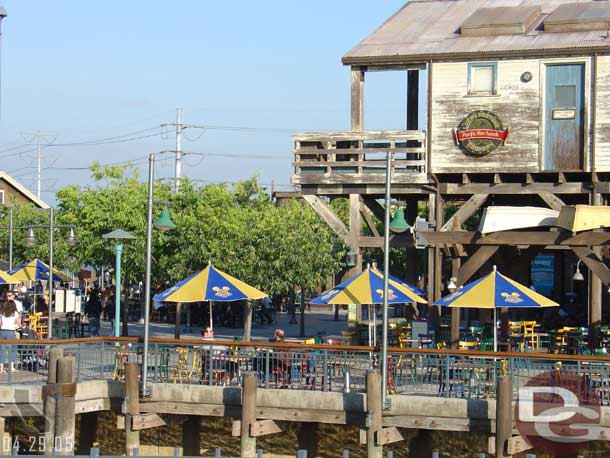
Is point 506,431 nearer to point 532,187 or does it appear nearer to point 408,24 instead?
point 532,187

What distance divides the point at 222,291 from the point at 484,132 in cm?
930

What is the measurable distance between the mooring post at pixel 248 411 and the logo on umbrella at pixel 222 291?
4.02m

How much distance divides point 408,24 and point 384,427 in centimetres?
1560

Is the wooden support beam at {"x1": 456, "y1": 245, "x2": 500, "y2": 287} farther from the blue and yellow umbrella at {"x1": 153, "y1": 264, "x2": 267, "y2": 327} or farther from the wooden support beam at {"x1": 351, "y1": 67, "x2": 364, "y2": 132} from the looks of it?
the blue and yellow umbrella at {"x1": 153, "y1": 264, "x2": 267, "y2": 327}

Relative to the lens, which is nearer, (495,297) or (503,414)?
(503,414)

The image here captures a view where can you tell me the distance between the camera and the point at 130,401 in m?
23.3

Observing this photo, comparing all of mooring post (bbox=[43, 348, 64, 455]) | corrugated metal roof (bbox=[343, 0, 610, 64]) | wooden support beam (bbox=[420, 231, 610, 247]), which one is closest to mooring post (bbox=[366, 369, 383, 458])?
mooring post (bbox=[43, 348, 64, 455])

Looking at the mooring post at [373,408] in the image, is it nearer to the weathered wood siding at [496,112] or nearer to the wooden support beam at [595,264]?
the wooden support beam at [595,264]

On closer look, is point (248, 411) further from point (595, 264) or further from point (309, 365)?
point (595, 264)

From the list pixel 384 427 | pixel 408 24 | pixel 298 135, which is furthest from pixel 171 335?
pixel 384 427

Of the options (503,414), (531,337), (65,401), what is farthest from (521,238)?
(65,401)

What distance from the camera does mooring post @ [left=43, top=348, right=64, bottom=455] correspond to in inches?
882

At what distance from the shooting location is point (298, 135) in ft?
110

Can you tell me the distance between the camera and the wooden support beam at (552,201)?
31.5m
